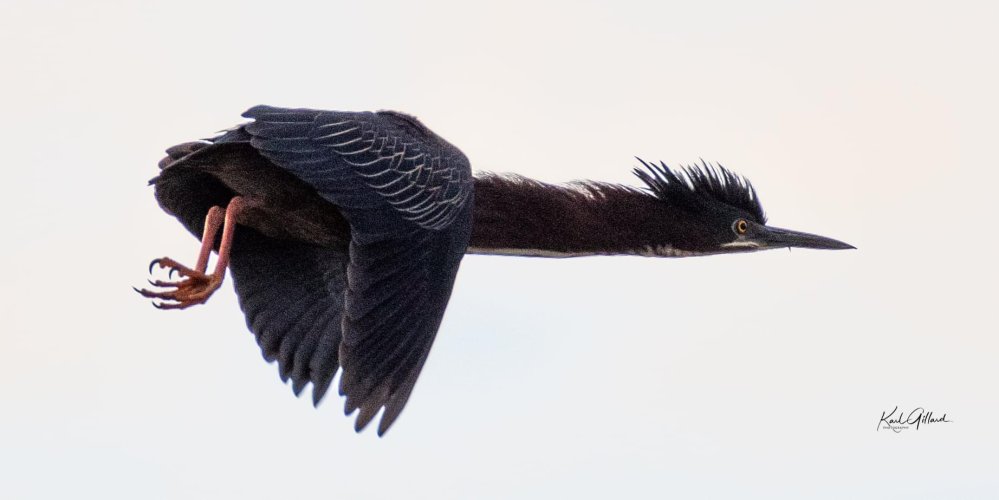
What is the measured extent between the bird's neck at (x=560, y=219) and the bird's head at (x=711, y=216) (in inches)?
3.9

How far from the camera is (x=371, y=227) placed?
1188cm

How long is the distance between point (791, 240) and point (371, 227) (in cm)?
352

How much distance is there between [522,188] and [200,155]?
201cm

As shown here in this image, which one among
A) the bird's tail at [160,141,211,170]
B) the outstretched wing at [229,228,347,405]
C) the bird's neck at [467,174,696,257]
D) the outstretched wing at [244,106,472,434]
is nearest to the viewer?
the outstretched wing at [244,106,472,434]

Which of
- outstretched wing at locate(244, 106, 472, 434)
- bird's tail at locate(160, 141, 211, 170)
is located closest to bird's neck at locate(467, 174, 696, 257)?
outstretched wing at locate(244, 106, 472, 434)

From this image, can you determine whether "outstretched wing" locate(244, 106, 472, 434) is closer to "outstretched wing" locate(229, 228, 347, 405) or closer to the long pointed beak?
"outstretched wing" locate(229, 228, 347, 405)

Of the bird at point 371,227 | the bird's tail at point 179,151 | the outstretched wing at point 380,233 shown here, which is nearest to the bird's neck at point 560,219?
the bird at point 371,227

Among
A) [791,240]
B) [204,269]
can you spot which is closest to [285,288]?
[204,269]

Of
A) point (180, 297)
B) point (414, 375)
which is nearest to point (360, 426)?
point (414, 375)

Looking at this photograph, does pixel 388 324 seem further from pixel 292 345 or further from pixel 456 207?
pixel 292 345

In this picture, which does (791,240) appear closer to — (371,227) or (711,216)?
(711,216)

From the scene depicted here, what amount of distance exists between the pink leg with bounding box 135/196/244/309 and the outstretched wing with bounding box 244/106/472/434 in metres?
0.77

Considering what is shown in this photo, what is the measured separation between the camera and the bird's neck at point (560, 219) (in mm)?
12891

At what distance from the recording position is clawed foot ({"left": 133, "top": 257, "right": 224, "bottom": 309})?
12.0 m
